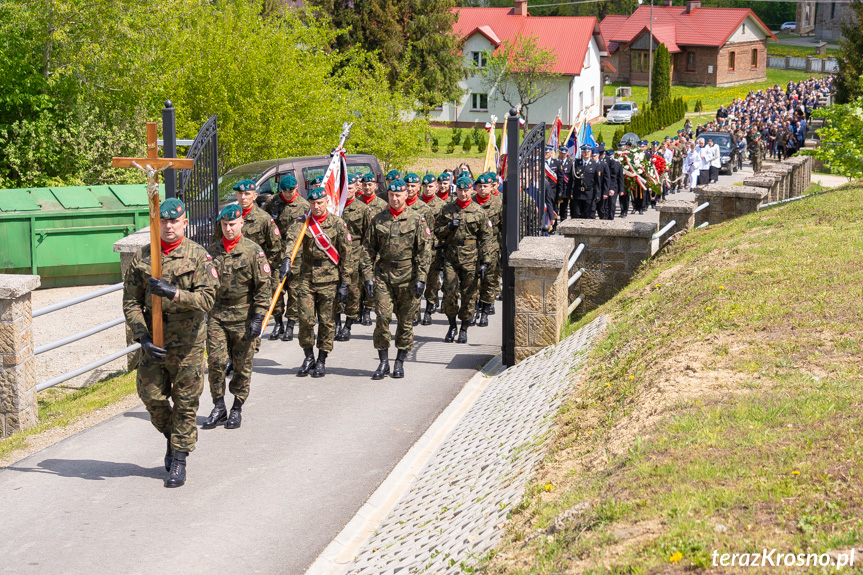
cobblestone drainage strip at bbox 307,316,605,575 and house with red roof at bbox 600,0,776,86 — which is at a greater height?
house with red roof at bbox 600,0,776,86

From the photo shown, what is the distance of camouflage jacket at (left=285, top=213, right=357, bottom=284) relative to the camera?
11.1 m

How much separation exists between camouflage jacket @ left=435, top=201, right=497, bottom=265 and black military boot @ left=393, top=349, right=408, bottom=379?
2.28 m

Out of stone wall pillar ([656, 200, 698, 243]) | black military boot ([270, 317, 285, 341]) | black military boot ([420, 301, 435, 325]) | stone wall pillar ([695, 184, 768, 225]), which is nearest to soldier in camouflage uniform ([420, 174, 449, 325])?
black military boot ([420, 301, 435, 325])

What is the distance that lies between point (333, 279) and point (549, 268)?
2.41 m

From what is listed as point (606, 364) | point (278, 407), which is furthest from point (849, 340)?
point (278, 407)

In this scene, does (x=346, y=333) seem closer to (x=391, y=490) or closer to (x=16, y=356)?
(x=16, y=356)

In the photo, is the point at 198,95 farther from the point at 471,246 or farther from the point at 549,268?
the point at 549,268

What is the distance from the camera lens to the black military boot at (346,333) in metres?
13.3

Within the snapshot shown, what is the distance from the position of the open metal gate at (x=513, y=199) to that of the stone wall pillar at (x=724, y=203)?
4.71m

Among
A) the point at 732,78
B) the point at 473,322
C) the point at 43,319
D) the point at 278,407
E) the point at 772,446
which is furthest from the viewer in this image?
the point at 732,78

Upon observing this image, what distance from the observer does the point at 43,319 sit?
17.1 meters

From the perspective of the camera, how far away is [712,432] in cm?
599

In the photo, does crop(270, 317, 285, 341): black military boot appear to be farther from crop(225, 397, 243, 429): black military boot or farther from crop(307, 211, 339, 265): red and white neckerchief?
crop(225, 397, 243, 429): black military boot

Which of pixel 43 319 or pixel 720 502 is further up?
pixel 720 502
